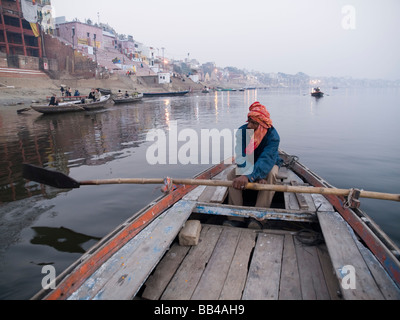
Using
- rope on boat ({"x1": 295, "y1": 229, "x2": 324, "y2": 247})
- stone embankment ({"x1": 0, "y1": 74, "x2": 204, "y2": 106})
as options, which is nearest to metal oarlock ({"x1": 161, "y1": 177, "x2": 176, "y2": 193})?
rope on boat ({"x1": 295, "y1": 229, "x2": 324, "y2": 247})

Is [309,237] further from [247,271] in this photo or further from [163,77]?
[163,77]

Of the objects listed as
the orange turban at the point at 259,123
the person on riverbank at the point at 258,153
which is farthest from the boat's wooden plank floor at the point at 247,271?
the orange turban at the point at 259,123

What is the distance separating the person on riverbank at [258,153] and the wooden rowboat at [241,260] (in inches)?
18.2

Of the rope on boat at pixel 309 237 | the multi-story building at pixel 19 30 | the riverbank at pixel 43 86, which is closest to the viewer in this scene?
the rope on boat at pixel 309 237

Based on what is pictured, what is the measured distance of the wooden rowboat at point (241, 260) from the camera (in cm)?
204

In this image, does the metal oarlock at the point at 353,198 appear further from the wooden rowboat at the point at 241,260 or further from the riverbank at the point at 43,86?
the riverbank at the point at 43,86

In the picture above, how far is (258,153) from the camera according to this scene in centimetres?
400

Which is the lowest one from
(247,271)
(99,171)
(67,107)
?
(99,171)

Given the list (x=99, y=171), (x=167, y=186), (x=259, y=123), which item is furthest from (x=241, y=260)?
(x=99, y=171)

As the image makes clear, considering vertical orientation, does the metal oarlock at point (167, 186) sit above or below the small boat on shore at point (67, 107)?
below

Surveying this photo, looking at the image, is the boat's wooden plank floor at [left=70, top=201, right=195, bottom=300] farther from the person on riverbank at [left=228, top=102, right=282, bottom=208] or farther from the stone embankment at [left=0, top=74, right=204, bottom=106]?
the stone embankment at [left=0, top=74, right=204, bottom=106]

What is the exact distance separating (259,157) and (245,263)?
65.3 inches

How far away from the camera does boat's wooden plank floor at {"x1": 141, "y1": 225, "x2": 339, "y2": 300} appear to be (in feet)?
7.37
